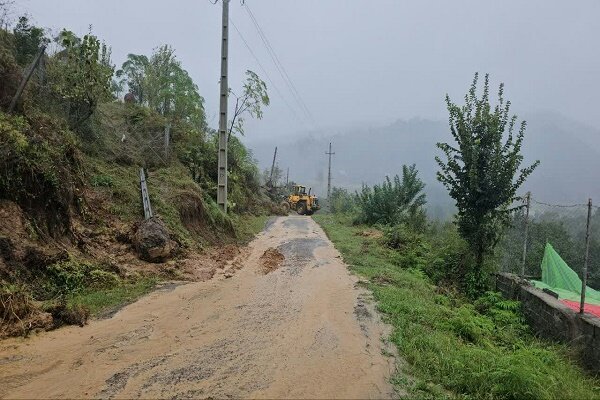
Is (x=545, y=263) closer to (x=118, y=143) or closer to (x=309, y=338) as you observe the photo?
(x=309, y=338)

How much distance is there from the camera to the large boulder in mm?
9508

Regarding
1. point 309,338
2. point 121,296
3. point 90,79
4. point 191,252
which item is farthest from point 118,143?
point 309,338

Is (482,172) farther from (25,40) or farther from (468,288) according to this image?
(25,40)

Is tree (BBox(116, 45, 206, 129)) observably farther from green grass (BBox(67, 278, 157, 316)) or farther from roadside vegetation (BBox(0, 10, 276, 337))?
green grass (BBox(67, 278, 157, 316))

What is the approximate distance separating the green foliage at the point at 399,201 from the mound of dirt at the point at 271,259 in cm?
1268

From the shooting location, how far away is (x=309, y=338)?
5988mm

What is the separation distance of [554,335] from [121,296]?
28.0 ft

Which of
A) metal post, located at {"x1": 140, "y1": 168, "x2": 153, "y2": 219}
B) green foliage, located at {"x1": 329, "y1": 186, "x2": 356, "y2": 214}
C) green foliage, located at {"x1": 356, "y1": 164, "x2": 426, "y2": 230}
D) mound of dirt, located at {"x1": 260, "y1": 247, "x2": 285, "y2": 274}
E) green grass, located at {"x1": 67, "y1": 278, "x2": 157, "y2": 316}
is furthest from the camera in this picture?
green foliage, located at {"x1": 329, "y1": 186, "x2": 356, "y2": 214}

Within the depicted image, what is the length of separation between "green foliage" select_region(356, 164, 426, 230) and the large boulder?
16522 millimetres

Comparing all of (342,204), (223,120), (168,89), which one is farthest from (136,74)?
(342,204)

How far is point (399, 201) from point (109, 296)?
19.9 meters

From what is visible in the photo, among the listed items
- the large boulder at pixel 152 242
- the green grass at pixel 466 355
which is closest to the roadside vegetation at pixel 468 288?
the green grass at pixel 466 355

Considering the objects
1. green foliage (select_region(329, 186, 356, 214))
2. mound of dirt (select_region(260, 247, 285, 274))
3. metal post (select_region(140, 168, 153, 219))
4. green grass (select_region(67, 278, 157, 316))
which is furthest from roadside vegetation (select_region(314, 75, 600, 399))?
green foliage (select_region(329, 186, 356, 214))

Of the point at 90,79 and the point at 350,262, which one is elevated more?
the point at 90,79
